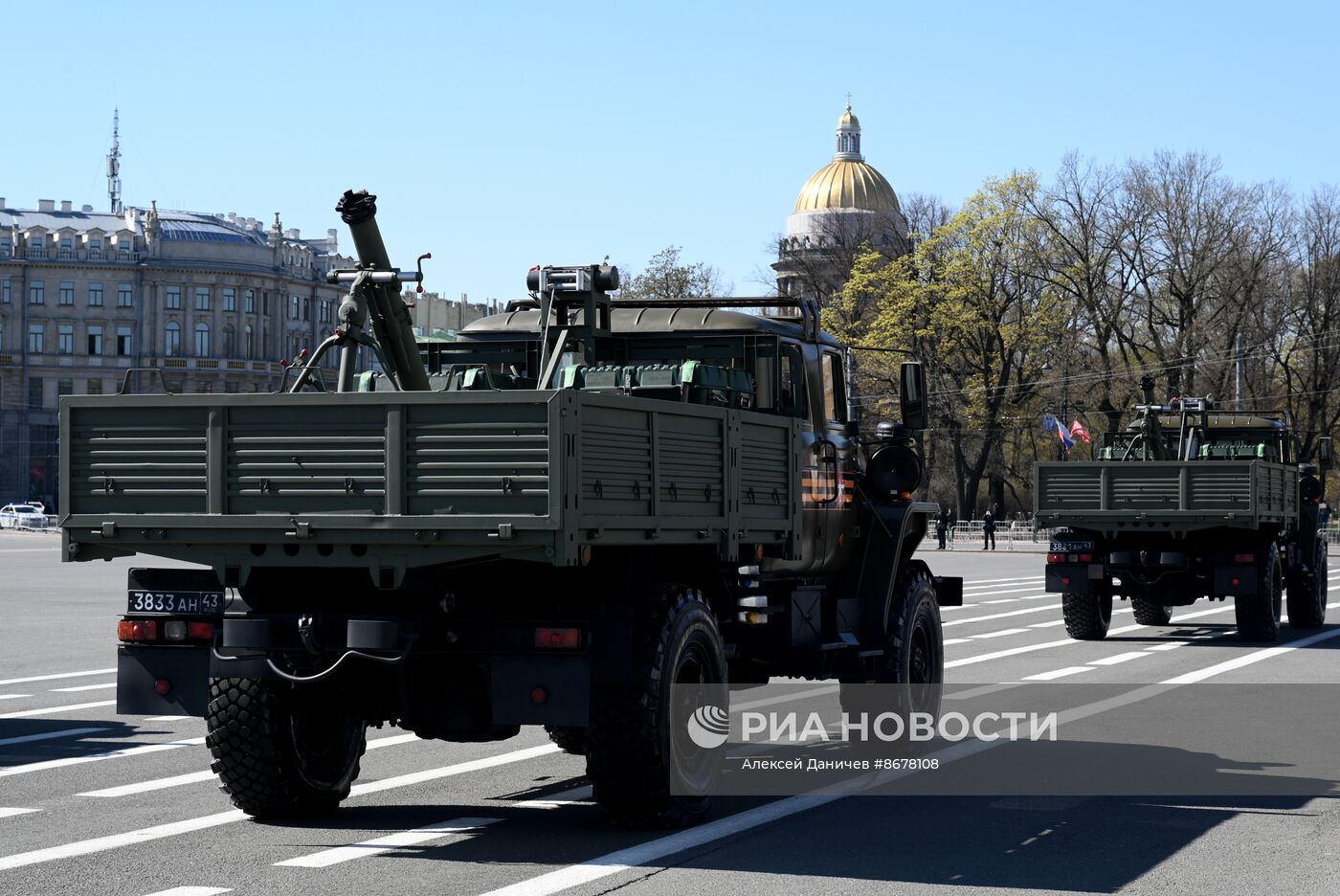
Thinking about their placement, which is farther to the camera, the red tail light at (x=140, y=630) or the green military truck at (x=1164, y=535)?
the green military truck at (x=1164, y=535)

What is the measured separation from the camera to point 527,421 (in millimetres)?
7953

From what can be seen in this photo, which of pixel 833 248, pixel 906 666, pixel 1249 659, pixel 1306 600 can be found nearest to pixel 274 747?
pixel 906 666

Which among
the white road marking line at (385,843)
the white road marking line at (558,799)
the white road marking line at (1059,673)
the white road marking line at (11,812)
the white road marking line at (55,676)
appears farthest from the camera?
the white road marking line at (1059,673)

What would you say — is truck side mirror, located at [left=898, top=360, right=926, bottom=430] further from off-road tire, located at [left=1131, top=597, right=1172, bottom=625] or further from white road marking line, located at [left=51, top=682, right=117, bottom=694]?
off-road tire, located at [left=1131, top=597, right=1172, bottom=625]

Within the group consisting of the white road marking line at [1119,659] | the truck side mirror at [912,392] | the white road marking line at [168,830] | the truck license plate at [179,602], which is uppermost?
the truck side mirror at [912,392]

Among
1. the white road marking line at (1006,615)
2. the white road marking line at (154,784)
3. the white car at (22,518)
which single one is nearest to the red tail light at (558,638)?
the white road marking line at (154,784)

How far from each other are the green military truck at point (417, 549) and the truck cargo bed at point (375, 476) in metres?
0.01

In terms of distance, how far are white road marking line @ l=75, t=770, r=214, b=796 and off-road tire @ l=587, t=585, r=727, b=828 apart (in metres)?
2.71

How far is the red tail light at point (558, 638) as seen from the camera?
8.47 meters

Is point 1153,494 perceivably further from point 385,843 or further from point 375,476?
point 375,476

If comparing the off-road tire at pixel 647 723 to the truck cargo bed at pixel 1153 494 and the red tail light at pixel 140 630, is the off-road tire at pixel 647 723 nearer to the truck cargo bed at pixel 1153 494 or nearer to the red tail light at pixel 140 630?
the red tail light at pixel 140 630

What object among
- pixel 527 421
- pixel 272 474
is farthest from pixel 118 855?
pixel 527 421

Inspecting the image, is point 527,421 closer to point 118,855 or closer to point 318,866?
point 318,866

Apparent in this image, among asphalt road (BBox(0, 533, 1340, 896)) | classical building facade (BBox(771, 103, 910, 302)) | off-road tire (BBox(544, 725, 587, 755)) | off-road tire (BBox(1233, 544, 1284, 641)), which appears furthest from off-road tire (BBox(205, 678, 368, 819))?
classical building facade (BBox(771, 103, 910, 302))
